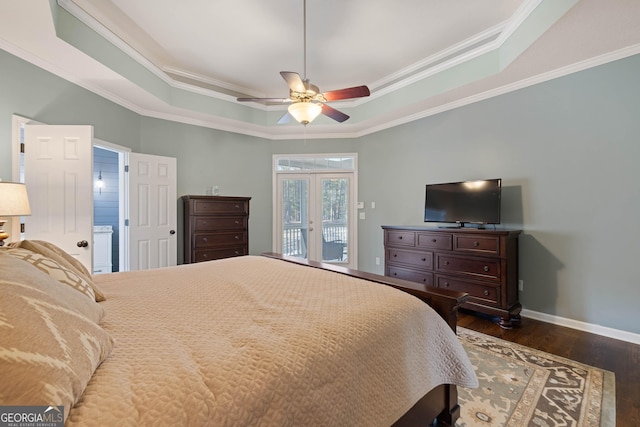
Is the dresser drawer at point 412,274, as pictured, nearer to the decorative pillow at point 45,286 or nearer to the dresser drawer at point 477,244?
the dresser drawer at point 477,244

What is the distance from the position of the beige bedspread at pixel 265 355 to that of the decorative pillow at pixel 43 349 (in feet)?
0.17

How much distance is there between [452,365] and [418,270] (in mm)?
2344

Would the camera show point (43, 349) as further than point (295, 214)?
No

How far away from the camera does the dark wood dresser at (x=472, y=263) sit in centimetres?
297

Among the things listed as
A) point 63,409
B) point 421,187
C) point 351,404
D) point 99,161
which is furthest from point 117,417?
point 99,161

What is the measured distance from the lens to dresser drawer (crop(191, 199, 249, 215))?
4.14 meters

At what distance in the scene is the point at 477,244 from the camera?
313cm

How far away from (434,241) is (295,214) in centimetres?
271

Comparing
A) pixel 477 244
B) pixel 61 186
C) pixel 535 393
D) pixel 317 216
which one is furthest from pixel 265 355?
pixel 317 216

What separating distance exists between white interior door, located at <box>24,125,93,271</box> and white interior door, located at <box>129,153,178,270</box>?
3.21 feet

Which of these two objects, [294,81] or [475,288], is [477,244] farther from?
[294,81]

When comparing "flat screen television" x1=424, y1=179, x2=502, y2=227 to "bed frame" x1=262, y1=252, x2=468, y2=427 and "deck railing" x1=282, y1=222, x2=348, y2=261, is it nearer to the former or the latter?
"deck railing" x1=282, y1=222, x2=348, y2=261

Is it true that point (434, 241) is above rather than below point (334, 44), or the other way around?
below

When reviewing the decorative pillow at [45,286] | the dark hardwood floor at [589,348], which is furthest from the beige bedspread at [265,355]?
the dark hardwood floor at [589,348]
